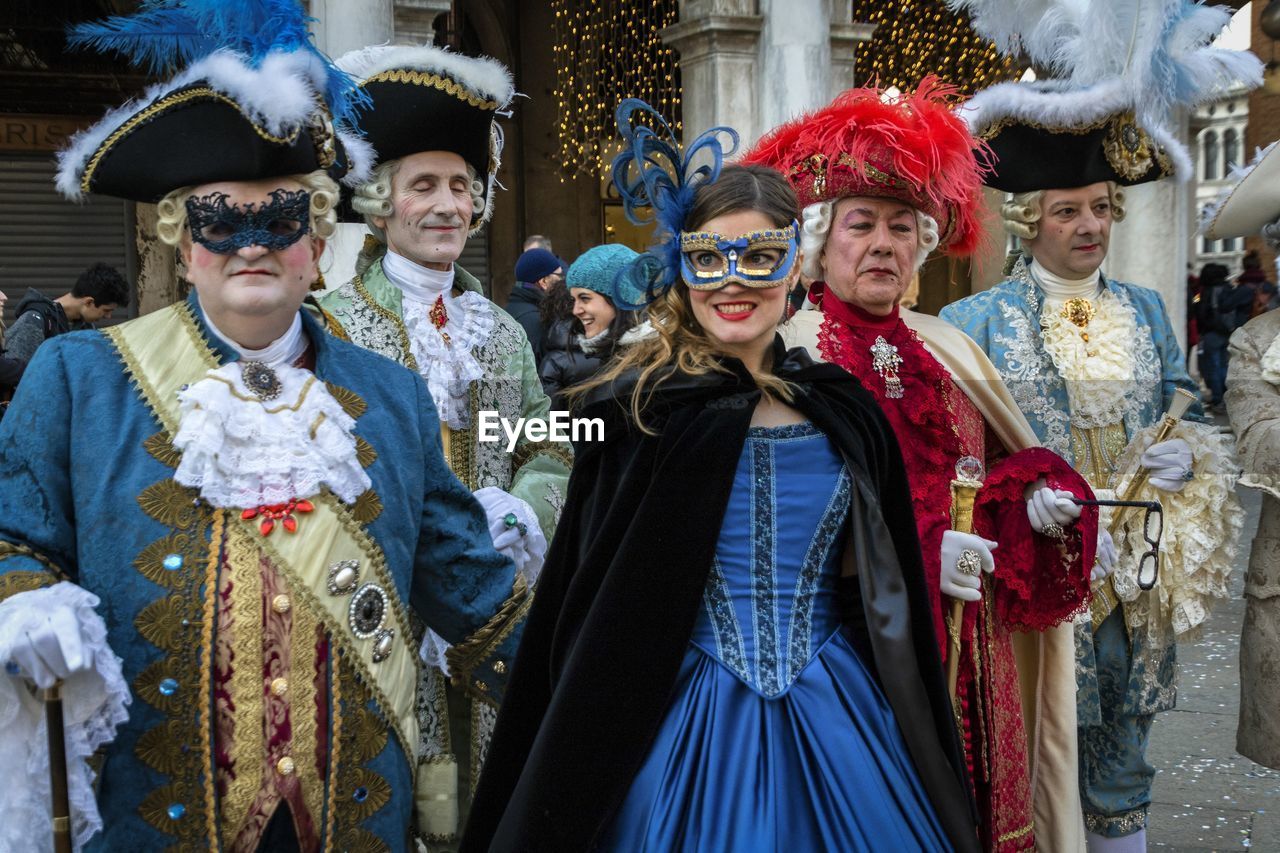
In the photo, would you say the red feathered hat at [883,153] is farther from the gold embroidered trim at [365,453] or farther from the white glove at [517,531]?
the gold embroidered trim at [365,453]

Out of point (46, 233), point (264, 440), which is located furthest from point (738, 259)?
point (46, 233)

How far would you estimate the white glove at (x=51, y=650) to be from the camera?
216 centimetres

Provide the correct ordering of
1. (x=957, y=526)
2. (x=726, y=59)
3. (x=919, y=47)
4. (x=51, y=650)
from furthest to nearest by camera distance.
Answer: (x=919, y=47) < (x=726, y=59) < (x=957, y=526) < (x=51, y=650)

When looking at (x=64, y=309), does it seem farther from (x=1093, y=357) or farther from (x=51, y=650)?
(x=51, y=650)

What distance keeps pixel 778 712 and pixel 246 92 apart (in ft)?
4.60

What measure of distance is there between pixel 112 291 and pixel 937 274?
373 inches

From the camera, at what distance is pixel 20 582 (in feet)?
7.46

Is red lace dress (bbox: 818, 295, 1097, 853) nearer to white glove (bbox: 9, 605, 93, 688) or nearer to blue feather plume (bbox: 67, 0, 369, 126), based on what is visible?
blue feather plume (bbox: 67, 0, 369, 126)

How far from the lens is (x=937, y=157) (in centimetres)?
347

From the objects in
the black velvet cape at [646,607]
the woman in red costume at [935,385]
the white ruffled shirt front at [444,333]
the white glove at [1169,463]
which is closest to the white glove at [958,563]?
the woman in red costume at [935,385]

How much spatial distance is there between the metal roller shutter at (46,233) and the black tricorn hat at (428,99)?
8785mm

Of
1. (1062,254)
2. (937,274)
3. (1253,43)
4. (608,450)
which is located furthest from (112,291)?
(1253,43)

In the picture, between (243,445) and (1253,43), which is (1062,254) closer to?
(243,445)

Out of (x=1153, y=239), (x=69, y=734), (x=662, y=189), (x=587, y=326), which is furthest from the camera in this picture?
(x=1153, y=239)
